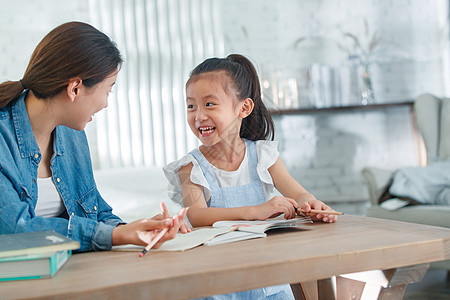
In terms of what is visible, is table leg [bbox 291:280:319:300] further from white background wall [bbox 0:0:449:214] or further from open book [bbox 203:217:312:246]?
white background wall [bbox 0:0:449:214]

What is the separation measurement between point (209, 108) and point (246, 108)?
0.57 ft

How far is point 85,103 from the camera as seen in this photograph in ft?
3.68

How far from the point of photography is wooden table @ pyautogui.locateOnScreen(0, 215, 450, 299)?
621 millimetres

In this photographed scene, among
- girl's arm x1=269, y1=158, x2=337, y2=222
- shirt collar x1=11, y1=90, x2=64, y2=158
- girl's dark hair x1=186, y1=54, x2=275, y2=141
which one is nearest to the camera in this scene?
shirt collar x1=11, y1=90, x2=64, y2=158

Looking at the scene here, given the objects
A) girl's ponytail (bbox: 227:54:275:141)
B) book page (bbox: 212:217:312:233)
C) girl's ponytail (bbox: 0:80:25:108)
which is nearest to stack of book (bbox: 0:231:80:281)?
book page (bbox: 212:217:312:233)

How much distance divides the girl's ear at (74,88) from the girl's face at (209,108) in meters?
0.34

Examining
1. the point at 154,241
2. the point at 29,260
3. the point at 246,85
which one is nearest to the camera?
the point at 29,260

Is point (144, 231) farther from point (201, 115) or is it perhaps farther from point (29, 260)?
point (201, 115)

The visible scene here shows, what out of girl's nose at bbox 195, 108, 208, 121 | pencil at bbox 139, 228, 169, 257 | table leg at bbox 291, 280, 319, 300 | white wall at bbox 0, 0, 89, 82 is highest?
white wall at bbox 0, 0, 89, 82

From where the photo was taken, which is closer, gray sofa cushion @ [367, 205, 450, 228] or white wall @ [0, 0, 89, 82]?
gray sofa cushion @ [367, 205, 450, 228]

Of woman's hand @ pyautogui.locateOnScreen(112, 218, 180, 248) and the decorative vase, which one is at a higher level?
the decorative vase

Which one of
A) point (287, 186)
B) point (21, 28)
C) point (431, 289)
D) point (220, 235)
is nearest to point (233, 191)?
point (287, 186)

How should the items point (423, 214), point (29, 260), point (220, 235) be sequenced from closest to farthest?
point (29, 260)
point (220, 235)
point (423, 214)

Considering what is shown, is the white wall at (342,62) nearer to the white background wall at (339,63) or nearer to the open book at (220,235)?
the white background wall at (339,63)
